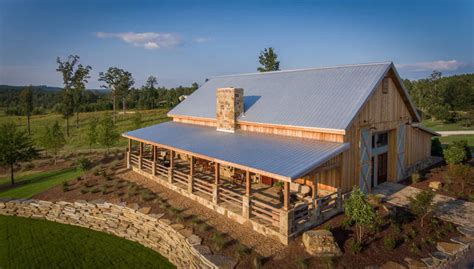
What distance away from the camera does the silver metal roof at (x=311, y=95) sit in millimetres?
13633

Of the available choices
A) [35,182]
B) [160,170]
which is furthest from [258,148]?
[35,182]

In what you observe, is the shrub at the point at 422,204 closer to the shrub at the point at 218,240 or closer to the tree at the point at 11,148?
the shrub at the point at 218,240

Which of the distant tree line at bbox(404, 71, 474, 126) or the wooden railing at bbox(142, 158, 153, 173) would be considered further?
the distant tree line at bbox(404, 71, 474, 126)

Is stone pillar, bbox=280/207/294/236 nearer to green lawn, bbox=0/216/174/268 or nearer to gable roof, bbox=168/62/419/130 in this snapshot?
gable roof, bbox=168/62/419/130

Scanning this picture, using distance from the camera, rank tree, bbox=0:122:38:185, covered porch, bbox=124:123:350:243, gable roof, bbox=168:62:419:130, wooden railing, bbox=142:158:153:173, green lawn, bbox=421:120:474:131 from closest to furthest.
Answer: covered porch, bbox=124:123:350:243
gable roof, bbox=168:62:419:130
wooden railing, bbox=142:158:153:173
tree, bbox=0:122:38:185
green lawn, bbox=421:120:474:131

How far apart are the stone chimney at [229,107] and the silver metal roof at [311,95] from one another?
515mm

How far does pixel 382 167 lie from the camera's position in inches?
655

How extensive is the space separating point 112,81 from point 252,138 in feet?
149

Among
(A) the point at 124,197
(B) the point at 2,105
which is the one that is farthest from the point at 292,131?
(B) the point at 2,105

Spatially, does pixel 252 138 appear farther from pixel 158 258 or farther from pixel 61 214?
pixel 61 214

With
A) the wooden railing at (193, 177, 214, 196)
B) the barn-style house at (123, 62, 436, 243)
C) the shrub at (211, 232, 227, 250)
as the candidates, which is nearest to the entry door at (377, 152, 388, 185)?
the barn-style house at (123, 62, 436, 243)

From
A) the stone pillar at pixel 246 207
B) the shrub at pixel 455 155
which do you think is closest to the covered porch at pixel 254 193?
the stone pillar at pixel 246 207

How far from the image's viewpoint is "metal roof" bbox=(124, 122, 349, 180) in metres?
11.0

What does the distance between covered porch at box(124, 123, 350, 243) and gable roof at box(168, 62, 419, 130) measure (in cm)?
198
